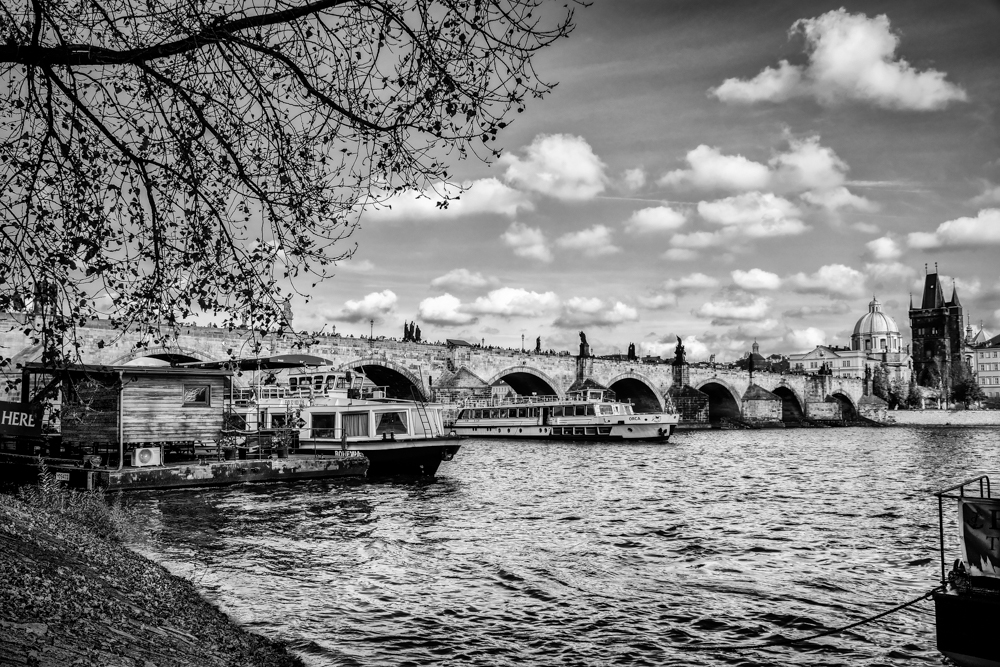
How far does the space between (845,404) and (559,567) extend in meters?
111

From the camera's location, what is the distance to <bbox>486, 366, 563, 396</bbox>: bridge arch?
2493 inches

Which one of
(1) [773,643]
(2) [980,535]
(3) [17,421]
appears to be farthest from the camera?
(3) [17,421]

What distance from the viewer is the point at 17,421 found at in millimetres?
24906

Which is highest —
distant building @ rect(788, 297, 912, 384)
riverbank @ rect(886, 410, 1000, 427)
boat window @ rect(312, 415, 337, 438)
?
distant building @ rect(788, 297, 912, 384)

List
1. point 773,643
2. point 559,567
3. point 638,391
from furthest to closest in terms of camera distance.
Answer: point 638,391, point 559,567, point 773,643

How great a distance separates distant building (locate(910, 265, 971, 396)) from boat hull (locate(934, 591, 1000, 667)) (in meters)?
145

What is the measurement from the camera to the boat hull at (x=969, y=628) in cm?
734

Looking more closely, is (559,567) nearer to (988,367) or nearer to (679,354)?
(679,354)

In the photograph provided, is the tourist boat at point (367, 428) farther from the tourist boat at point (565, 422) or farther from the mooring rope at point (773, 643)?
the tourist boat at point (565, 422)

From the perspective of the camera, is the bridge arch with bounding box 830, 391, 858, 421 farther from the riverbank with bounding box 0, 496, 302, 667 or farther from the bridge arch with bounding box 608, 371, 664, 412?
the riverbank with bounding box 0, 496, 302, 667

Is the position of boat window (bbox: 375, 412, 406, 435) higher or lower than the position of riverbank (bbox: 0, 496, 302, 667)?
higher

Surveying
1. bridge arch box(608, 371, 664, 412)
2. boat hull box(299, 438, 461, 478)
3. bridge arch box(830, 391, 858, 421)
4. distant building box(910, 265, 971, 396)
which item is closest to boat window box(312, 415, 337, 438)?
boat hull box(299, 438, 461, 478)

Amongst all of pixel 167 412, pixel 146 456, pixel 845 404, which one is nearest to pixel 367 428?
pixel 167 412

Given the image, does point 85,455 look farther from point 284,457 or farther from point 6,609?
point 6,609
